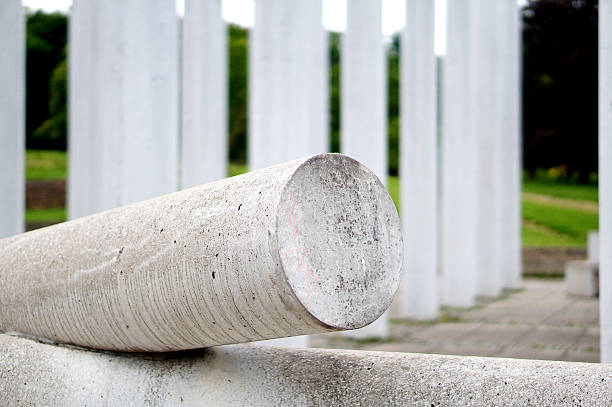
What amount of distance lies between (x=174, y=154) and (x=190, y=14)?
429 cm

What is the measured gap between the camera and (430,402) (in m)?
2.71

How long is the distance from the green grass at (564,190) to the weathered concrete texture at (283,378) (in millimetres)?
27386

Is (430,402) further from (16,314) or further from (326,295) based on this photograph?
(16,314)

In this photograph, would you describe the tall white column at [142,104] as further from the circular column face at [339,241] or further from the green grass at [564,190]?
the green grass at [564,190]

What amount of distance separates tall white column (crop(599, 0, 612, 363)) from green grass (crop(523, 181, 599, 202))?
82.8 ft

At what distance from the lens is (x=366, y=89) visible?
29.7ft

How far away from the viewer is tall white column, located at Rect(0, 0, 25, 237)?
791cm

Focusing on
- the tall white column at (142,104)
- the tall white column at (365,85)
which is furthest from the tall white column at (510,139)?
the tall white column at (142,104)

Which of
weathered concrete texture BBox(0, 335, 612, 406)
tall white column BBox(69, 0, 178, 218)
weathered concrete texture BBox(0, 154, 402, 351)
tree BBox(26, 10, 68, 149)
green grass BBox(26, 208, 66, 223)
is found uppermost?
tree BBox(26, 10, 68, 149)

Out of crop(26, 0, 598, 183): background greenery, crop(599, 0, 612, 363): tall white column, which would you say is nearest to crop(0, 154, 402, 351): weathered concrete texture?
crop(599, 0, 612, 363): tall white column

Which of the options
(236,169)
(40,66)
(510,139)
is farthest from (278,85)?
(40,66)

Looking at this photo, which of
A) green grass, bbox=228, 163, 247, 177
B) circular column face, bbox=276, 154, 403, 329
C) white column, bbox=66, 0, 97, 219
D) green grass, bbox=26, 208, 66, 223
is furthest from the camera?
green grass, bbox=228, 163, 247, 177

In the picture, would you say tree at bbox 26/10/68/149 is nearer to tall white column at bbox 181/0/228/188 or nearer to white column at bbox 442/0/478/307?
tall white column at bbox 181/0/228/188

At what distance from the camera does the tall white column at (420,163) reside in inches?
425
